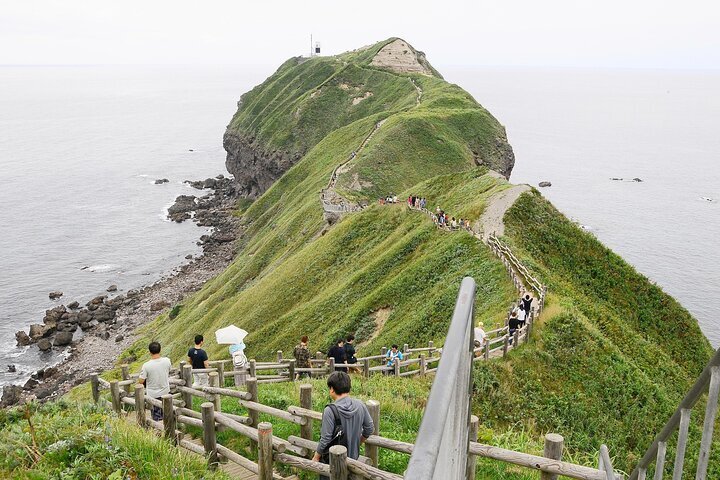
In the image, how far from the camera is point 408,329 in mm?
25688

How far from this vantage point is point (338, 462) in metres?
6.56

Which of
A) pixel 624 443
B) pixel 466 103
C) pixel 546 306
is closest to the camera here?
pixel 624 443

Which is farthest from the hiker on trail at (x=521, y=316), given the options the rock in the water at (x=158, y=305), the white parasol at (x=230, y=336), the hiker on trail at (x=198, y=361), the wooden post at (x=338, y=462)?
the rock in the water at (x=158, y=305)

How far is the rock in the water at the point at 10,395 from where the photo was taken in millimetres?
48812

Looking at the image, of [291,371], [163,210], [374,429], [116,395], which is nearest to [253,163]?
[163,210]

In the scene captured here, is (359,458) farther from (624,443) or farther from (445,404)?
(624,443)

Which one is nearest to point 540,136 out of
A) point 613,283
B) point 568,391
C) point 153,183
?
point 153,183

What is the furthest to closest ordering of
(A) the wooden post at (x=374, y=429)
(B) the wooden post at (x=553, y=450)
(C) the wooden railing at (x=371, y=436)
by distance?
(A) the wooden post at (x=374, y=429) → (B) the wooden post at (x=553, y=450) → (C) the wooden railing at (x=371, y=436)

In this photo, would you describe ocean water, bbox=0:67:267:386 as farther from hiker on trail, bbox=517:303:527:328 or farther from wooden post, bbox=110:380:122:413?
hiker on trail, bbox=517:303:527:328

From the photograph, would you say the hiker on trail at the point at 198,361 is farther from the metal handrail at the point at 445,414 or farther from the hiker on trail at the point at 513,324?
the metal handrail at the point at 445,414

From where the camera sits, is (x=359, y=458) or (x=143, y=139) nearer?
(x=359, y=458)

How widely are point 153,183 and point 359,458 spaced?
446 feet

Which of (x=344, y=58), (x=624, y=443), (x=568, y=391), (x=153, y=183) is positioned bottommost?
(x=624, y=443)

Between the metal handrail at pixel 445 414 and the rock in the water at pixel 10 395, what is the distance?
5657cm
